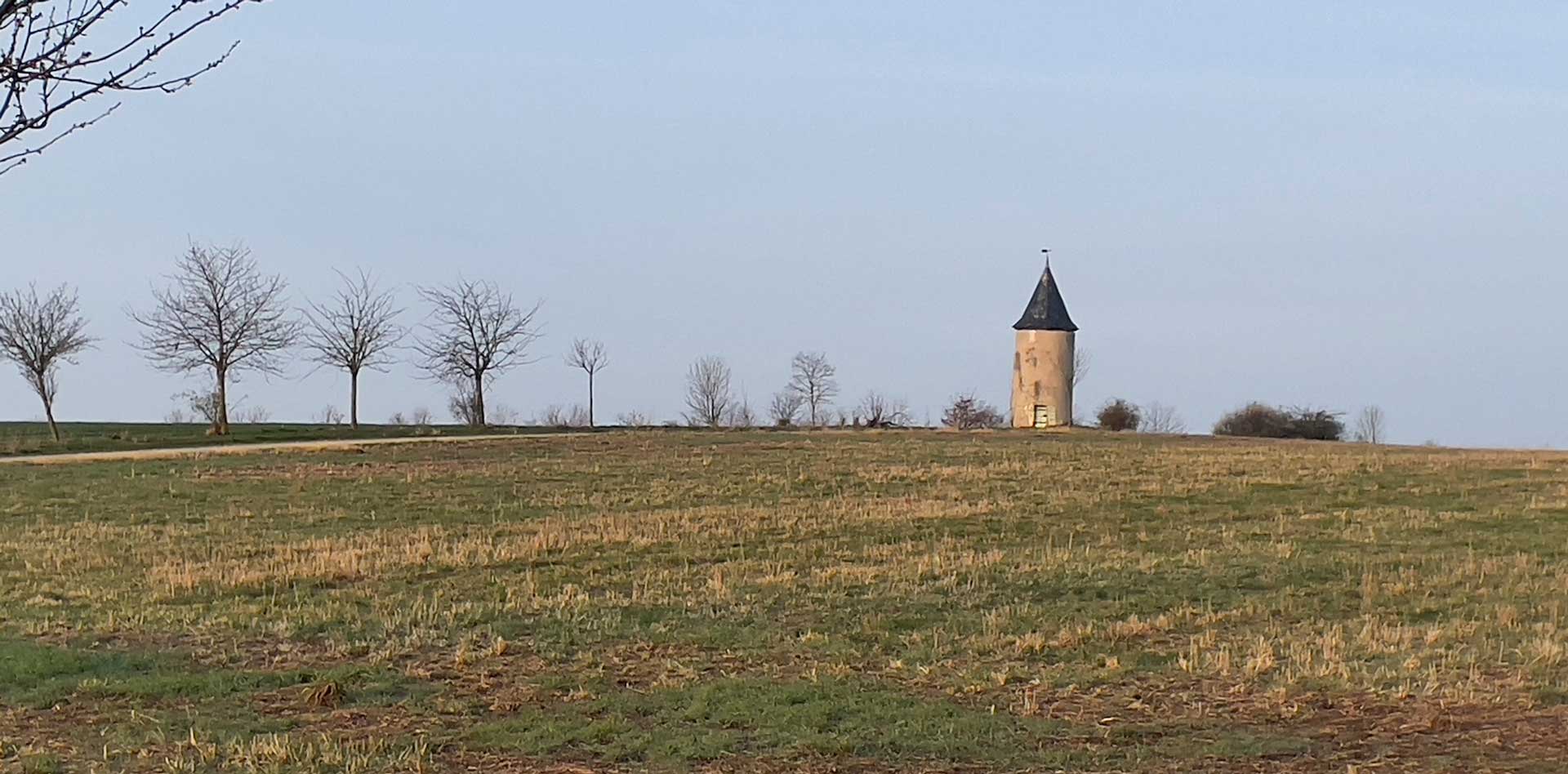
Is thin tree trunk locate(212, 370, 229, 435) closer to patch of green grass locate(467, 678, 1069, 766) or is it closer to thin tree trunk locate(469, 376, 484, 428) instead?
Answer: thin tree trunk locate(469, 376, 484, 428)

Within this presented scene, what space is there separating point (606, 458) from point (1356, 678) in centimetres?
3016

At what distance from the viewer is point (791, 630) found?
13469mm

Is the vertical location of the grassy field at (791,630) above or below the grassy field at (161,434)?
below

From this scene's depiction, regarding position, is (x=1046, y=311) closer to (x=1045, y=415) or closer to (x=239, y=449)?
(x=1045, y=415)

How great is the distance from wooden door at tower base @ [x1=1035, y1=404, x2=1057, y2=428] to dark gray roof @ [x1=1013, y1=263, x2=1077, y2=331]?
402 centimetres

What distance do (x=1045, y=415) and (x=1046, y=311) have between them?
18.4 feet

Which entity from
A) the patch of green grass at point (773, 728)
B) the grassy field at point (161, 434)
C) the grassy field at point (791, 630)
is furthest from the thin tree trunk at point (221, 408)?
the patch of green grass at point (773, 728)

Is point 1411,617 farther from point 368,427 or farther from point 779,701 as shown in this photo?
point 368,427

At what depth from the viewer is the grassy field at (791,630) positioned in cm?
909

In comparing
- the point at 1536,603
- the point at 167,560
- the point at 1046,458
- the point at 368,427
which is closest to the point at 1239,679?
the point at 1536,603

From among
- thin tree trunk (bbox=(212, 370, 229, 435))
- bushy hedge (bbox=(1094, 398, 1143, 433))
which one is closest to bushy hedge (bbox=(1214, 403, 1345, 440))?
bushy hedge (bbox=(1094, 398, 1143, 433))

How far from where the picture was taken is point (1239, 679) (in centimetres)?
1099

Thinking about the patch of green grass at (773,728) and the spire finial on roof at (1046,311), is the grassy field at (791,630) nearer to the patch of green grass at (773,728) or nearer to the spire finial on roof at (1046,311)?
the patch of green grass at (773,728)

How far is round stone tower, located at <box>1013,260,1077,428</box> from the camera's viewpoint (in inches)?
2916
